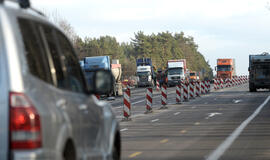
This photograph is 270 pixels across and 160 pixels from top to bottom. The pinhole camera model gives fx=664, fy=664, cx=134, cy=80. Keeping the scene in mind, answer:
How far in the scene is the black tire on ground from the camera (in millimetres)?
4633

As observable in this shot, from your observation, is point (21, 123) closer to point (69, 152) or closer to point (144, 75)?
point (69, 152)

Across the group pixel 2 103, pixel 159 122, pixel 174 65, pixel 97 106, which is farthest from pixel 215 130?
pixel 174 65

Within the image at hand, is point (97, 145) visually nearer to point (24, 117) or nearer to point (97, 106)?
point (97, 106)

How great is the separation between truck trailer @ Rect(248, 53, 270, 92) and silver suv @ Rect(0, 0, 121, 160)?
1905 inches

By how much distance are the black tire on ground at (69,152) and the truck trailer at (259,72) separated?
1947 inches

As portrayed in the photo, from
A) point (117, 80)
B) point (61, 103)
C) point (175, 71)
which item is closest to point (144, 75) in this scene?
point (175, 71)

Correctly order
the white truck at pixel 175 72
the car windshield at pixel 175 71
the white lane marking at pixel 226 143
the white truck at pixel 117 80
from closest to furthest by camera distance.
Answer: the white lane marking at pixel 226 143, the white truck at pixel 117 80, the white truck at pixel 175 72, the car windshield at pixel 175 71

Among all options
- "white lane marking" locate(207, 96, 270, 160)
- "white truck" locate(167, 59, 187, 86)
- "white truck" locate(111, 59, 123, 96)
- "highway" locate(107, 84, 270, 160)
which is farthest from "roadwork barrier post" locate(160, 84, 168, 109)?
"white truck" locate(167, 59, 187, 86)

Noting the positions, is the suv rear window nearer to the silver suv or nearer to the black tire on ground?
the silver suv

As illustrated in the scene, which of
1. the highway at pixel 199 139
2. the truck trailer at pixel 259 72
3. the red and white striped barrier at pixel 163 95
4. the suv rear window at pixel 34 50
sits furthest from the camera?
the truck trailer at pixel 259 72

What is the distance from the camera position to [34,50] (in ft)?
15.1

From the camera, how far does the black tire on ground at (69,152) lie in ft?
15.2

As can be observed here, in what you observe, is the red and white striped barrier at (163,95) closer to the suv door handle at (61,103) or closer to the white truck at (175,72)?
the suv door handle at (61,103)

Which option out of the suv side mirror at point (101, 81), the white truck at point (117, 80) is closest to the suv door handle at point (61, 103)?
the suv side mirror at point (101, 81)
